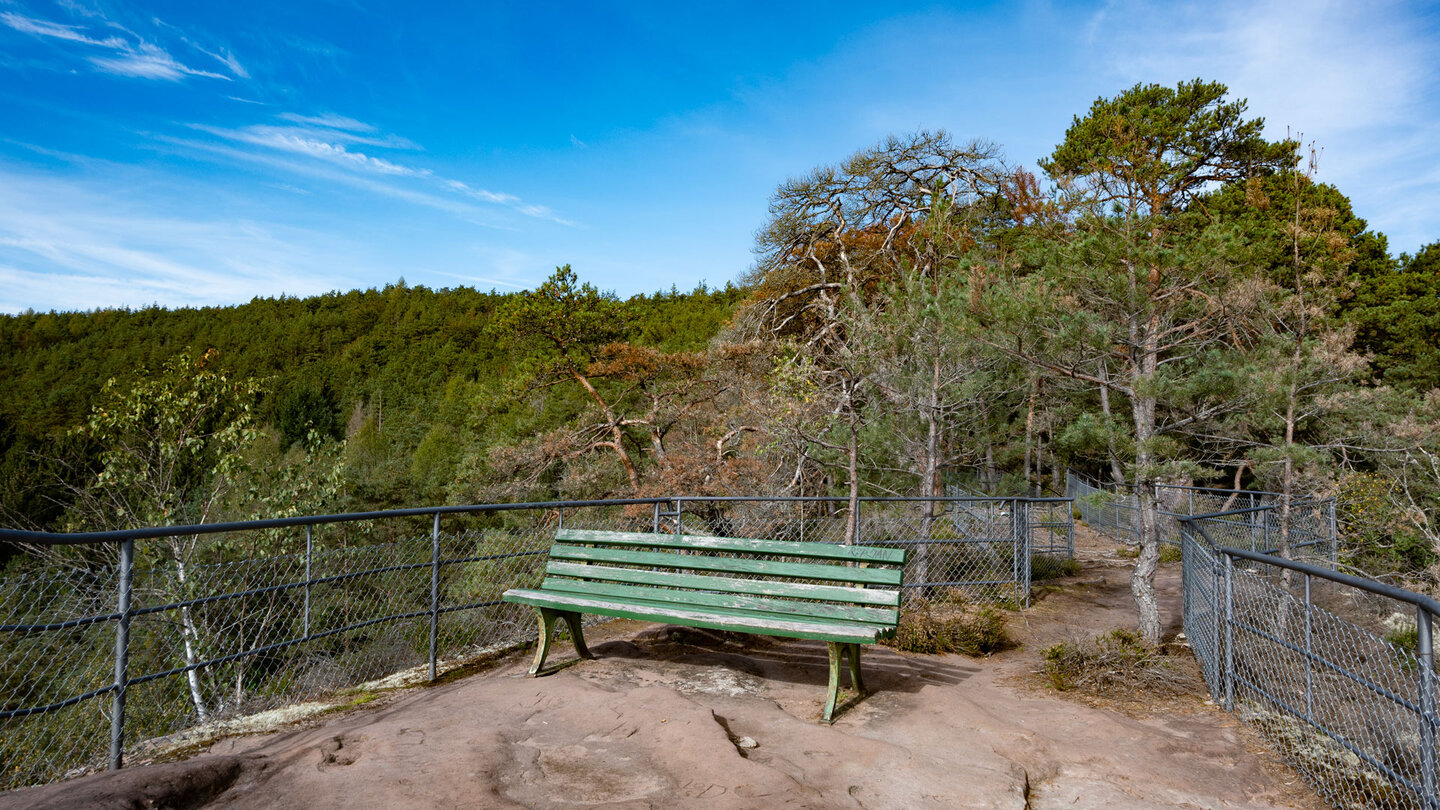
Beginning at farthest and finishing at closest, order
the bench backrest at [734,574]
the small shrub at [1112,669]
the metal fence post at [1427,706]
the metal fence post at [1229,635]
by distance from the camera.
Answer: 1. the small shrub at [1112,669]
2. the metal fence post at [1229,635]
3. the bench backrest at [734,574]
4. the metal fence post at [1427,706]

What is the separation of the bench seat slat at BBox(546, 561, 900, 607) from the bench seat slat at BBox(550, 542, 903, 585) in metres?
0.06

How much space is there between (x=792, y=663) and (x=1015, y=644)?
2.59m

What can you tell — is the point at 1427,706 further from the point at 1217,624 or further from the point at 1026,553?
the point at 1026,553

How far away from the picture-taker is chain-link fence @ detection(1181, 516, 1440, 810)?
320 cm

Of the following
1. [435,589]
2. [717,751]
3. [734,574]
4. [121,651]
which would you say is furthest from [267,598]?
[717,751]

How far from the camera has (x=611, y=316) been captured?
830 inches

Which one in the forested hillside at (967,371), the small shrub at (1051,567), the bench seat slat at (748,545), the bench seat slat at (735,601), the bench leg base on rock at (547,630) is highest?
the forested hillside at (967,371)

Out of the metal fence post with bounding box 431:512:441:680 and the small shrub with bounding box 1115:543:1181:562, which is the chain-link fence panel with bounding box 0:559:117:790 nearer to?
the metal fence post with bounding box 431:512:441:680

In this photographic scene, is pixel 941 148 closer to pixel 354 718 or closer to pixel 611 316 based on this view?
pixel 611 316

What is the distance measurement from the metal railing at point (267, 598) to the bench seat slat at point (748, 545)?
1.73 ft

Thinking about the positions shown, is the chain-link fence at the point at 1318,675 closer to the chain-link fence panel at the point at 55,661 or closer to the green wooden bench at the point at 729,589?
the green wooden bench at the point at 729,589

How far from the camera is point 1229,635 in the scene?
16.1 ft

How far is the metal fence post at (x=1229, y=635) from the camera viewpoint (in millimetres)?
4898

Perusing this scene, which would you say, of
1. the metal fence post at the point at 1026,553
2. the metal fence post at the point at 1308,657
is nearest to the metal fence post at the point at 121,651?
the metal fence post at the point at 1308,657
